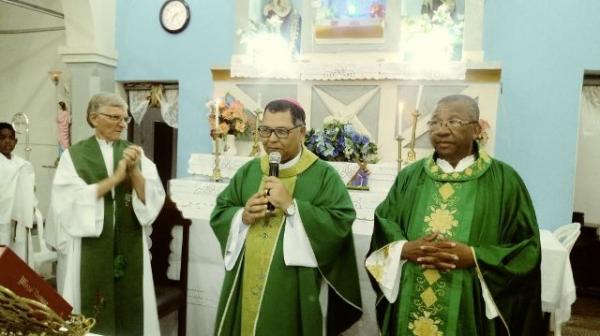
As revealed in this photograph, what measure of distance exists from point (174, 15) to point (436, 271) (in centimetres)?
543

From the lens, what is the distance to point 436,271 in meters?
2.30

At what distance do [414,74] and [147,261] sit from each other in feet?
11.0

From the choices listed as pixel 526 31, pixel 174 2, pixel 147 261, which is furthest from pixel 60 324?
pixel 174 2

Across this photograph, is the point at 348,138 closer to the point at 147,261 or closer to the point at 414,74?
the point at 414,74

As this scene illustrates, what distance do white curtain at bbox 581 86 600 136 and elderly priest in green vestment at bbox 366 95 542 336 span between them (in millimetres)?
3914

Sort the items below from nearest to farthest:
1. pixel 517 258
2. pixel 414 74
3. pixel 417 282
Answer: pixel 517 258, pixel 417 282, pixel 414 74

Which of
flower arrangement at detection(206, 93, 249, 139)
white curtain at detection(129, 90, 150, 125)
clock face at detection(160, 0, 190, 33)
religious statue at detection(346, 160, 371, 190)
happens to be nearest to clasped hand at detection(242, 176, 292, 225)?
religious statue at detection(346, 160, 371, 190)

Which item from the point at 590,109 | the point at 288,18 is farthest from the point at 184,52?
the point at 590,109

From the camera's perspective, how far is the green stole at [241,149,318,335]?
8.05 feet

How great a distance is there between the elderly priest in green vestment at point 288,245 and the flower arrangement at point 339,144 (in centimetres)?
179

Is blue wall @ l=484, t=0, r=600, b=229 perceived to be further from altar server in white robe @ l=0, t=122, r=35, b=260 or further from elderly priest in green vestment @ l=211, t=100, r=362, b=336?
altar server in white robe @ l=0, t=122, r=35, b=260

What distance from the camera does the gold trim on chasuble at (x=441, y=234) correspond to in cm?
228

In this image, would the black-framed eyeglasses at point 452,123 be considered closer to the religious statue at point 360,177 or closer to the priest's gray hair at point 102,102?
the priest's gray hair at point 102,102

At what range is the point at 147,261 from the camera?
300 cm
